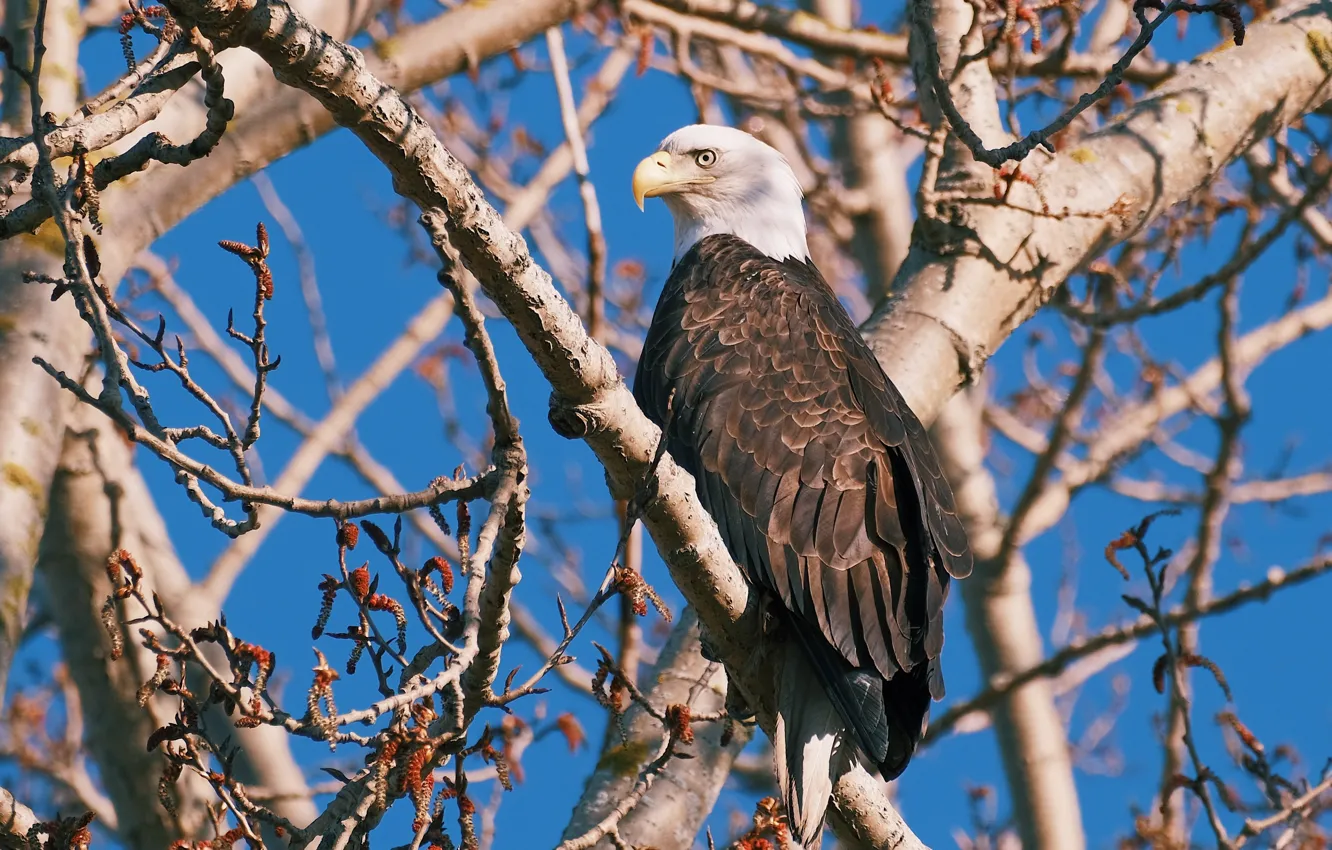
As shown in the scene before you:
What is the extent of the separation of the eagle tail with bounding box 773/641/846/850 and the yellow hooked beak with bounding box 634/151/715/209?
8.92ft

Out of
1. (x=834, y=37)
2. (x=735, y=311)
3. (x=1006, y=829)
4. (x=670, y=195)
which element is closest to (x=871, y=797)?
(x=735, y=311)

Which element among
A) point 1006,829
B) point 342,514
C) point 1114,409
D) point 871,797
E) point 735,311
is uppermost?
point 1114,409

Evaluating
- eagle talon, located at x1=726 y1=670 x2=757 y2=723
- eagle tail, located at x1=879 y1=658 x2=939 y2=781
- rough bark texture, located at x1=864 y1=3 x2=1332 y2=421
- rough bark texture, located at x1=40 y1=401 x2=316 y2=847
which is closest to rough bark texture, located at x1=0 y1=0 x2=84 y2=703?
rough bark texture, located at x1=40 y1=401 x2=316 y2=847

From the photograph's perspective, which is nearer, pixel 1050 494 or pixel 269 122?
pixel 269 122

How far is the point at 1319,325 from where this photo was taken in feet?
29.8

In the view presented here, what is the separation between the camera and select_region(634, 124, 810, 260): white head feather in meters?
6.51

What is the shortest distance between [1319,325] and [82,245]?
8.03 m

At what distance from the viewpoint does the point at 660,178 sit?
657 centimetres

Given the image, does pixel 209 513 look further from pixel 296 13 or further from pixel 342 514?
pixel 296 13

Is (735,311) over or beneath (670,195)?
beneath

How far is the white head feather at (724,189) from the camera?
6.51m

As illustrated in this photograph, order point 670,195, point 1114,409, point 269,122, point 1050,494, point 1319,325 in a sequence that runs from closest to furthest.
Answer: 1. point 269,122
2. point 670,195
3. point 1050,494
4. point 1319,325
5. point 1114,409

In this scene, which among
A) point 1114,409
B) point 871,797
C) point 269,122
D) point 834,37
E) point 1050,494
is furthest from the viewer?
point 1114,409

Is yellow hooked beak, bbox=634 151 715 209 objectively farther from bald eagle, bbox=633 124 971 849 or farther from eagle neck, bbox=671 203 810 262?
bald eagle, bbox=633 124 971 849
